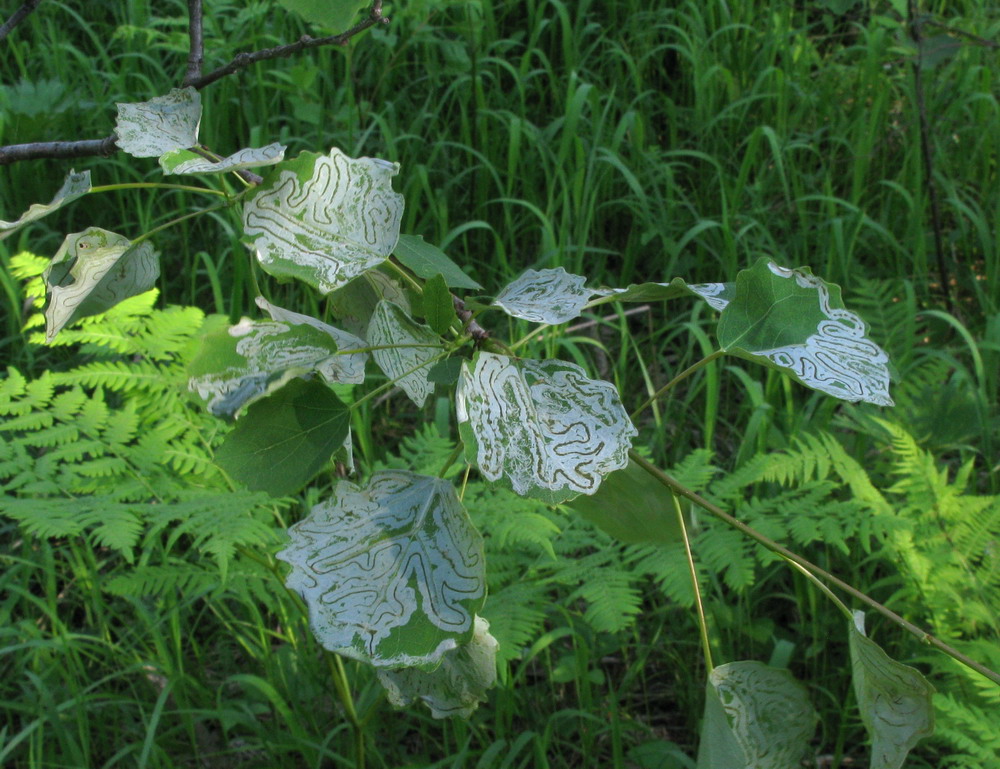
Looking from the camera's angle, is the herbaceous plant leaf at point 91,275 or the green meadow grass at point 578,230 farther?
the green meadow grass at point 578,230

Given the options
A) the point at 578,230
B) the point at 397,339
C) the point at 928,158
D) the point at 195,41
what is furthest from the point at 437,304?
the point at 928,158

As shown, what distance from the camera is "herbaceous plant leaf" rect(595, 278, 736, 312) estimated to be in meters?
0.48

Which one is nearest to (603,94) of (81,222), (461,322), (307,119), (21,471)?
(307,119)

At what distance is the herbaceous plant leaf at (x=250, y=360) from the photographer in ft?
1.36

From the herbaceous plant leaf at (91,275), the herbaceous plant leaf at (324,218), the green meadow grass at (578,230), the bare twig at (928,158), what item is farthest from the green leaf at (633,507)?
the bare twig at (928,158)

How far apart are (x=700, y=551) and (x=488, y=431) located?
3.21 ft

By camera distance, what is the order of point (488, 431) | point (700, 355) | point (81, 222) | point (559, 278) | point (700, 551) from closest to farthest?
point (488, 431), point (559, 278), point (700, 551), point (700, 355), point (81, 222)

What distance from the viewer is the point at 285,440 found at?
1.55 feet

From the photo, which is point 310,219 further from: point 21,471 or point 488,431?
point 21,471

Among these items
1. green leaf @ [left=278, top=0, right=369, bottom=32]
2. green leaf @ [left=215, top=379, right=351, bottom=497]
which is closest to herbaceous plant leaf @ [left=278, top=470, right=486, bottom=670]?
green leaf @ [left=215, top=379, right=351, bottom=497]

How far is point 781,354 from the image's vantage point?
472mm

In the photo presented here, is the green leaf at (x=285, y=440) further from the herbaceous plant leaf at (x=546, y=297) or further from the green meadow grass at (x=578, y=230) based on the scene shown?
the green meadow grass at (x=578, y=230)

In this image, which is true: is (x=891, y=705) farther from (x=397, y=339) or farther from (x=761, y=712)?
(x=397, y=339)

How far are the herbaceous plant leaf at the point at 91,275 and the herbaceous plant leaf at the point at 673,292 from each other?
28 cm
